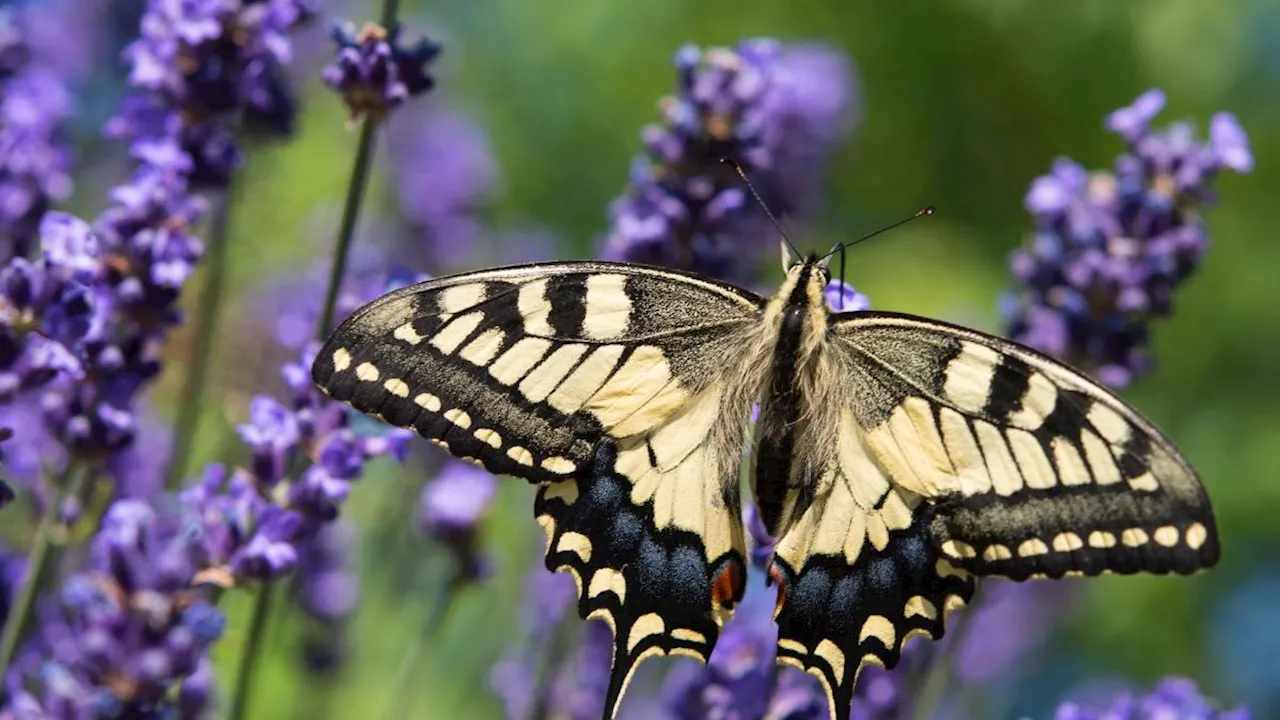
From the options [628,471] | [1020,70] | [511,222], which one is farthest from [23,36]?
[1020,70]

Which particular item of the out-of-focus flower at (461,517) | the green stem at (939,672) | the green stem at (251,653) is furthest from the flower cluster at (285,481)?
the green stem at (939,672)

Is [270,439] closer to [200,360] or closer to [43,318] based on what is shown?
[43,318]

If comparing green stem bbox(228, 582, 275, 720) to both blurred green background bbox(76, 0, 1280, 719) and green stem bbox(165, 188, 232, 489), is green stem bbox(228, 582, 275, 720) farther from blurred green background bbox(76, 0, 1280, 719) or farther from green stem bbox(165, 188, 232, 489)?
blurred green background bbox(76, 0, 1280, 719)

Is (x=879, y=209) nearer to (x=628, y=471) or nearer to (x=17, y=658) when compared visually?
(x=628, y=471)

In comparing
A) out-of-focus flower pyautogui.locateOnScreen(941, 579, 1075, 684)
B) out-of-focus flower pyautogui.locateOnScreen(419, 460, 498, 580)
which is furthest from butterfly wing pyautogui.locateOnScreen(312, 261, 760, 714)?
out-of-focus flower pyautogui.locateOnScreen(941, 579, 1075, 684)

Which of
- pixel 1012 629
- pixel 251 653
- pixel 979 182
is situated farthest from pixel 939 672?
pixel 979 182
